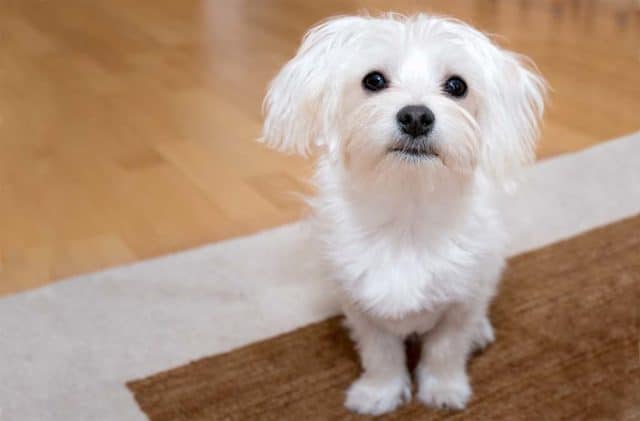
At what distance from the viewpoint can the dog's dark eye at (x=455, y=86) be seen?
3.98ft

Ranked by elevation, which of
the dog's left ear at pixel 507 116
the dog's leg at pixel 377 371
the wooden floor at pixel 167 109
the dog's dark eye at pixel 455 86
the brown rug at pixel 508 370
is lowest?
the wooden floor at pixel 167 109

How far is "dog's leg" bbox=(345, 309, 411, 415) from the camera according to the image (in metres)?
1.37

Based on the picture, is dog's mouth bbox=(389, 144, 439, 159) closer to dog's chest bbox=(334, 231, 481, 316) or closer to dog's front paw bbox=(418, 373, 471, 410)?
dog's chest bbox=(334, 231, 481, 316)

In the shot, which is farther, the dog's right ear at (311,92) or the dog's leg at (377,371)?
the dog's leg at (377,371)

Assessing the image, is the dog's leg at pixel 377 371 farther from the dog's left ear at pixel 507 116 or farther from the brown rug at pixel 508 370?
the dog's left ear at pixel 507 116

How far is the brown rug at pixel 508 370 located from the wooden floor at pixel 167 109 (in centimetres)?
48

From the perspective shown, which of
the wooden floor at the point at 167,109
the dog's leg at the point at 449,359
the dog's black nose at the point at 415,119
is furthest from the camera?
the wooden floor at the point at 167,109

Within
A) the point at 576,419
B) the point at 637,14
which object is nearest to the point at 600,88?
the point at 637,14

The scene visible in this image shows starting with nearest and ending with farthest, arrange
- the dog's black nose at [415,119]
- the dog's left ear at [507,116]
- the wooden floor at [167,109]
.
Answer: the dog's black nose at [415,119] → the dog's left ear at [507,116] → the wooden floor at [167,109]

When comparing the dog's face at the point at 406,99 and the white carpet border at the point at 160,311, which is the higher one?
the dog's face at the point at 406,99

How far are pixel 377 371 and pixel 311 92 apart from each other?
482 mm

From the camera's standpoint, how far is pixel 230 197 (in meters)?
2.10

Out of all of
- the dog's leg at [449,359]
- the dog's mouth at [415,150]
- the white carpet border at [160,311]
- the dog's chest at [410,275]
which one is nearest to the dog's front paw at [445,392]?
the dog's leg at [449,359]

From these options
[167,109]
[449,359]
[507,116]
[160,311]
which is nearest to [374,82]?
[507,116]
